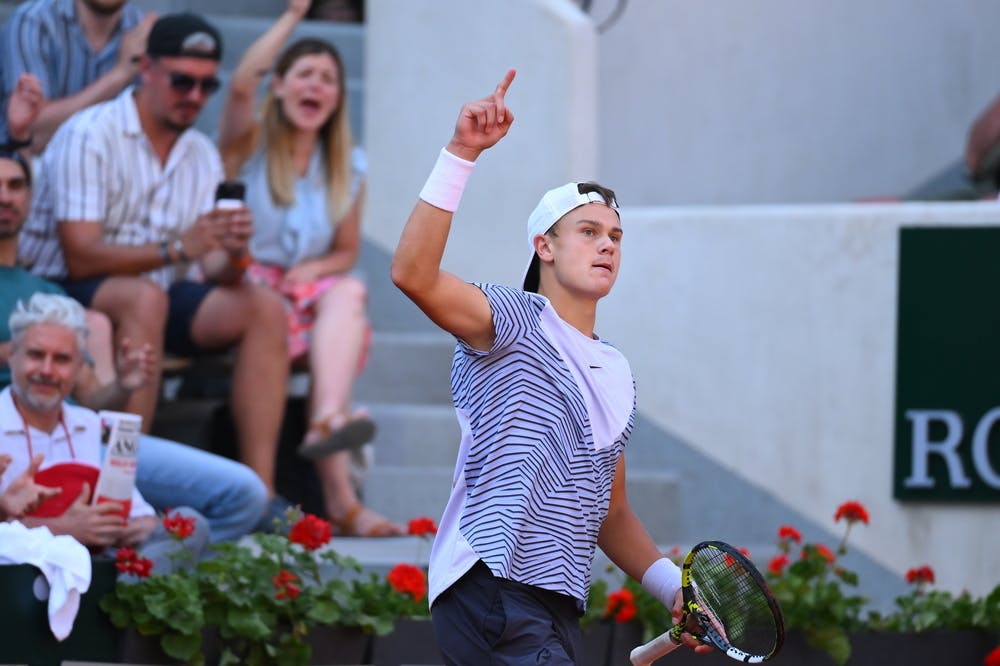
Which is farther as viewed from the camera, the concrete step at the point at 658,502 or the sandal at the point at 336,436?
the concrete step at the point at 658,502

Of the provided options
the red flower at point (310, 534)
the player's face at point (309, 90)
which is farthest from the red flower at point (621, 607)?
the player's face at point (309, 90)

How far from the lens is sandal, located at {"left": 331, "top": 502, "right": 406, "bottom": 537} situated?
6.82 m

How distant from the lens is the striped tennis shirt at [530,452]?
388 centimetres

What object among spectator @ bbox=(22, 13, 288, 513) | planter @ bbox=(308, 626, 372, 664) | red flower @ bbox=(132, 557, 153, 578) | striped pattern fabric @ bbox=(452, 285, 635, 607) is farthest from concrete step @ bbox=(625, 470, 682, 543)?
striped pattern fabric @ bbox=(452, 285, 635, 607)

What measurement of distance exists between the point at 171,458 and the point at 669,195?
468 centimetres

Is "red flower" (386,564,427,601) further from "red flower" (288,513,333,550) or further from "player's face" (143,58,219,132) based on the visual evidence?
"player's face" (143,58,219,132)

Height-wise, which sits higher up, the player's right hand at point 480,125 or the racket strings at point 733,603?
the player's right hand at point 480,125

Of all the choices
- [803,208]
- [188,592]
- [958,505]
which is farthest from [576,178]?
[188,592]

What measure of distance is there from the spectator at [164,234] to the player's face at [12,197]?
0.37 metres

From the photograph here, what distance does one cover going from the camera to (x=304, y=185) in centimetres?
735

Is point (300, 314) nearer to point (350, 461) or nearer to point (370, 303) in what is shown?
point (350, 461)

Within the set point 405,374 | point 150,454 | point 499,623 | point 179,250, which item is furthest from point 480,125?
point 405,374

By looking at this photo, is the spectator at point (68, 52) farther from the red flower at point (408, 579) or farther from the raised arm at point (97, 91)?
the red flower at point (408, 579)

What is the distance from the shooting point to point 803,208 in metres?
7.54
